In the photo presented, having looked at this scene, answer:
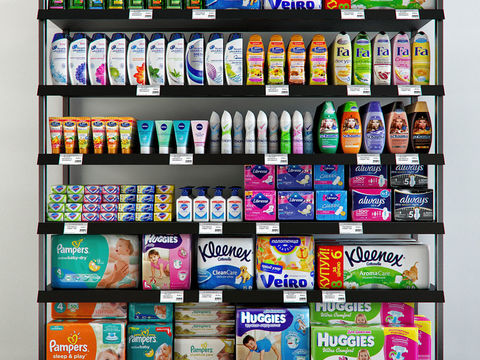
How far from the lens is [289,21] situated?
2.60 meters

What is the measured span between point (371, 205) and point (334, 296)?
0.56 metres

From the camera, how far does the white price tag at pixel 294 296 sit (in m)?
2.53

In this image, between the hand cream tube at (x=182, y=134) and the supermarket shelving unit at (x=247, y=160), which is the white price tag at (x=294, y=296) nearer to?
the supermarket shelving unit at (x=247, y=160)

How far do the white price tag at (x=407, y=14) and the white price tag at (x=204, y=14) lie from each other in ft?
3.41

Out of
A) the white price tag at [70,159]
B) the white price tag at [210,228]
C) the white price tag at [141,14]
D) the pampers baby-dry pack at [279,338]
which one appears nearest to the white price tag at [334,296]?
the pampers baby-dry pack at [279,338]

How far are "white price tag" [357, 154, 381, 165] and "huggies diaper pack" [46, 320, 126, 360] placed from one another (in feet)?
5.44

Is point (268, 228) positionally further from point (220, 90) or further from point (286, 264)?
point (220, 90)

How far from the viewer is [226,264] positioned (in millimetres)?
2619

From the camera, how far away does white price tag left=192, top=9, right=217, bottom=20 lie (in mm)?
2525

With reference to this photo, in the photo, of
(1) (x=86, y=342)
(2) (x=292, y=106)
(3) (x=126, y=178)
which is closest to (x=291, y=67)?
(2) (x=292, y=106)

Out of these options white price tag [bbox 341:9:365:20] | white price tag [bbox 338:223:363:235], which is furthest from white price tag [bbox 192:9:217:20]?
white price tag [bbox 338:223:363:235]
